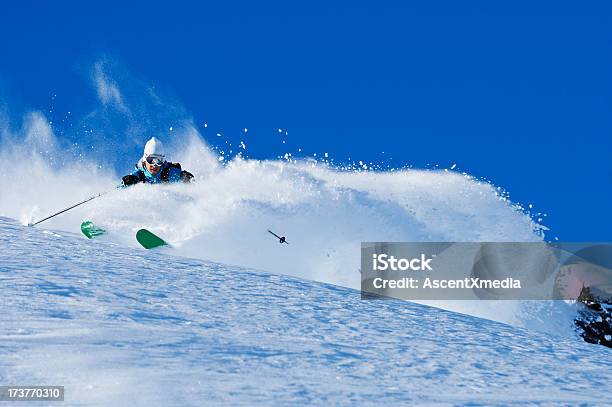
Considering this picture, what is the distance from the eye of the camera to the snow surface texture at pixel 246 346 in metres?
4.04

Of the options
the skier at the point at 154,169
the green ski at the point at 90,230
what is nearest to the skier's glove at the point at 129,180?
the skier at the point at 154,169

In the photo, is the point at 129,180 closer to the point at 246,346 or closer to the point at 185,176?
the point at 185,176

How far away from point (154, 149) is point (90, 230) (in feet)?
6.64

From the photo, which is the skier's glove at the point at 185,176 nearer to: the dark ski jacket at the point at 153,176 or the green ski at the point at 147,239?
the dark ski jacket at the point at 153,176

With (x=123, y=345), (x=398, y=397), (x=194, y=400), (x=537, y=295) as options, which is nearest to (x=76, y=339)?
(x=123, y=345)

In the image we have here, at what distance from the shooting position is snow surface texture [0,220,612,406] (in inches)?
159

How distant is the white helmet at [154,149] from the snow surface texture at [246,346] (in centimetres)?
459

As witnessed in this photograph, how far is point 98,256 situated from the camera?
307 inches

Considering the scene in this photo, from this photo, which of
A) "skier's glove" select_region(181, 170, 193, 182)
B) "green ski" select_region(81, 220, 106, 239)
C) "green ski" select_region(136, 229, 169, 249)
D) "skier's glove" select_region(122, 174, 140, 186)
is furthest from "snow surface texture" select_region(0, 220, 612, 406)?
"skier's glove" select_region(181, 170, 193, 182)

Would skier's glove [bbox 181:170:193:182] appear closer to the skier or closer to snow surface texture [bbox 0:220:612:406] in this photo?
the skier

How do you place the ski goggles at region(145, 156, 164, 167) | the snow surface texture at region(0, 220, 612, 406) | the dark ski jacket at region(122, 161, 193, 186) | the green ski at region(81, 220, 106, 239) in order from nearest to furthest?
the snow surface texture at region(0, 220, 612, 406) < the green ski at region(81, 220, 106, 239) < the ski goggles at region(145, 156, 164, 167) < the dark ski jacket at region(122, 161, 193, 186)

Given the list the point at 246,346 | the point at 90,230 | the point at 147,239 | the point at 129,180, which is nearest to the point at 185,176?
the point at 129,180

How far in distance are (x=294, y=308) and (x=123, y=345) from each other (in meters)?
2.07

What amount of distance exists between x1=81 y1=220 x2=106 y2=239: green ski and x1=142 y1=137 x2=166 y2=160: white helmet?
1.71 m
